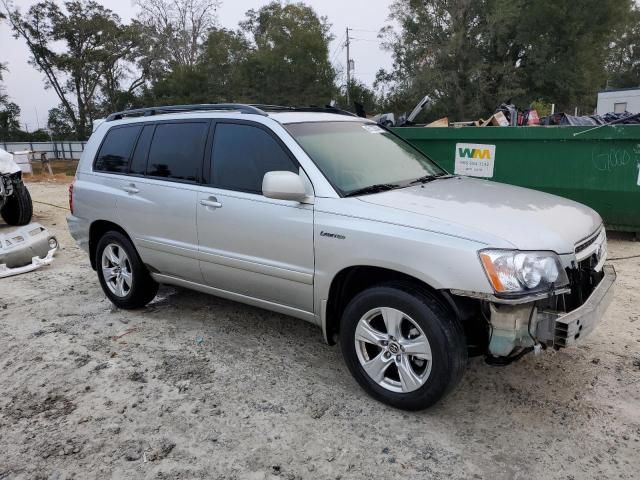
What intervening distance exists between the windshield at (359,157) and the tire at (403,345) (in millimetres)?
753

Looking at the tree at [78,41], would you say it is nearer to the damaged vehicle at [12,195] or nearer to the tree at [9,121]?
the tree at [9,121]

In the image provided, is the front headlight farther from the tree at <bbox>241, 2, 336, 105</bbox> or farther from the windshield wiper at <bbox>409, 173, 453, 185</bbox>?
the tree at <bbox>241, 2, 336, 105</bbox>

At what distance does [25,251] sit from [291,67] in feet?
111

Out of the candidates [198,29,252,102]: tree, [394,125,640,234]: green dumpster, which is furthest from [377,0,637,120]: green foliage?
[394,125,640,234]: green dumpster

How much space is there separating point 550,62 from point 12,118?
38284 millimetres

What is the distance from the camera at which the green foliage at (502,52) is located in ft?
103

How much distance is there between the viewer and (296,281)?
3504 mm

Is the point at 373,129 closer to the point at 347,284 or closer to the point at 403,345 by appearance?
the point at 347,284

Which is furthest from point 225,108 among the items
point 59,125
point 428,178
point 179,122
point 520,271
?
point 59,125

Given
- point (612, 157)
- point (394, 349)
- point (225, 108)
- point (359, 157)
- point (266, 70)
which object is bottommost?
point (394, 349)

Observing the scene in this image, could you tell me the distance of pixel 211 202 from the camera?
12.8 ft

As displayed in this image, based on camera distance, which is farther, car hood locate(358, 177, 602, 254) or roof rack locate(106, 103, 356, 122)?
roof rack locate(106, 103, 356, 122)

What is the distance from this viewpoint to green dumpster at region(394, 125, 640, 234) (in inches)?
266

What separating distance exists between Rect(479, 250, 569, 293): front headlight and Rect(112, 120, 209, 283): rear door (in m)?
2.29
